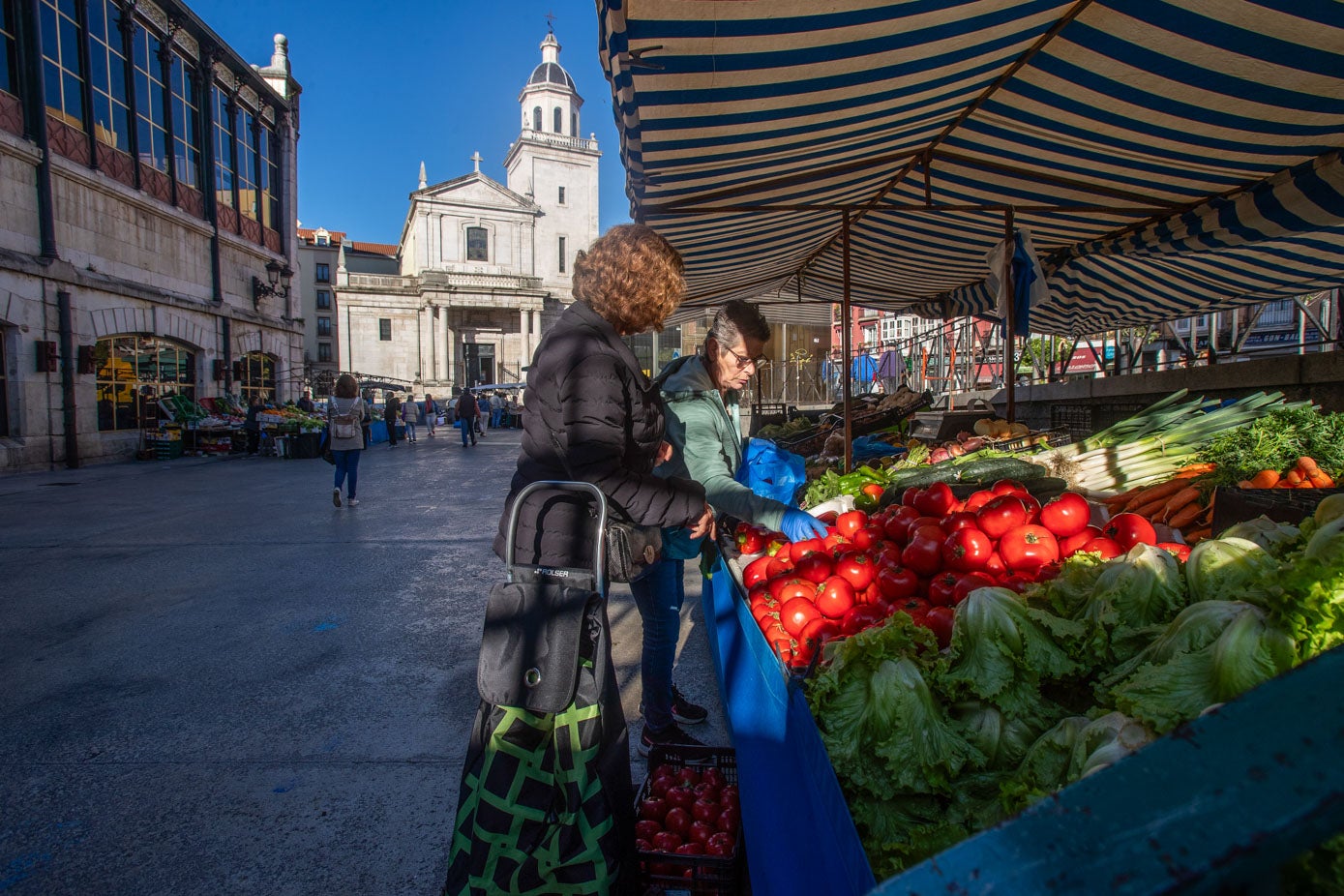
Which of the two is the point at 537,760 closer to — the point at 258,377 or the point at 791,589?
the point at 791,589

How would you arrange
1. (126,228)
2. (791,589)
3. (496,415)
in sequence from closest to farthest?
(791,589), (126,228), (496,415)

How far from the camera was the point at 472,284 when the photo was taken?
5434 centimetres

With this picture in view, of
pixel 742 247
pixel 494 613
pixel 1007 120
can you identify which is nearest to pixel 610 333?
pixel 494 613

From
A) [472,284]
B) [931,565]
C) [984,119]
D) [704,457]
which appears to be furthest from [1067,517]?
[472,284]

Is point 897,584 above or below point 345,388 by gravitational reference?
below

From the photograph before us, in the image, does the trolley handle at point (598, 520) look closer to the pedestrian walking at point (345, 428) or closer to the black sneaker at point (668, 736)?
the black sneaker at point (668, 736)

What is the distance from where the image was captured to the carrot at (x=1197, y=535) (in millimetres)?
3123

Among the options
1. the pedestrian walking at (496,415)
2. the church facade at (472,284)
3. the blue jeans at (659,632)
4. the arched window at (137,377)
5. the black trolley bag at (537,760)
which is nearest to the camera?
the black trolley bag at (537,760)

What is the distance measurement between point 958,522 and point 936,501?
474mm

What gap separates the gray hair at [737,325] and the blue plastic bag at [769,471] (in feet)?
4.04

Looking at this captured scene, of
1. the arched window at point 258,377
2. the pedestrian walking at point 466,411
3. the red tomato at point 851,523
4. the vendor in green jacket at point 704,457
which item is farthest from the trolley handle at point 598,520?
the arched window at point 258,377

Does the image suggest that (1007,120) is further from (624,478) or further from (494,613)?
(494,613)

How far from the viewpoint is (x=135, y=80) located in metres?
19.0

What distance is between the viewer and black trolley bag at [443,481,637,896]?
1.92 metres
